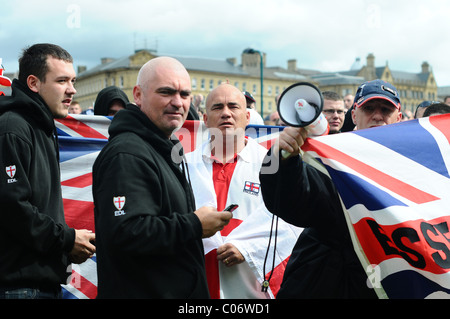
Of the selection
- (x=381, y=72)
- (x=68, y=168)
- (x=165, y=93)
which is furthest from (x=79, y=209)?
(x=381, y=72)

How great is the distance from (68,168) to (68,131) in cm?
75

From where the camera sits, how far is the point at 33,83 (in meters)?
3.98

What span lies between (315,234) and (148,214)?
3.77 feet

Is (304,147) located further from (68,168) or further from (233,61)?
(233,61)

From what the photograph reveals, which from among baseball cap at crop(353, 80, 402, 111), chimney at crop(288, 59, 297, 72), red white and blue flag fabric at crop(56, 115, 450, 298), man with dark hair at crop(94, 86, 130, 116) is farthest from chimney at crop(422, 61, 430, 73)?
red white and blue flag fabric at crop(56, 115, 450, 298)

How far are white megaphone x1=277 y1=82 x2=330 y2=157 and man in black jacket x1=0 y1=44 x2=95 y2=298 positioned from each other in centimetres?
158

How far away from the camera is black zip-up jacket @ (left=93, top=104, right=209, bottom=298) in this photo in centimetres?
291

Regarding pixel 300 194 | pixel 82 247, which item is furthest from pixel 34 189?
pixel 300 194

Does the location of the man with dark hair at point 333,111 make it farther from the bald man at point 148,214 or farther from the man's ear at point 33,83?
the bald man at point 148,214

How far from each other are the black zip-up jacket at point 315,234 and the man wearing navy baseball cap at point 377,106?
0.92 meters

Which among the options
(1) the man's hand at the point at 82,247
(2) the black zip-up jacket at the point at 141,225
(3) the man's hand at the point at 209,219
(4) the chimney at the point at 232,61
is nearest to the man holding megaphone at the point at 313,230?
(3) the man's hand at the point at 209,219

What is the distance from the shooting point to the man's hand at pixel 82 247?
378 centimetres

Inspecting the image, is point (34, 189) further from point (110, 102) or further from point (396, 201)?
point (110, 102)

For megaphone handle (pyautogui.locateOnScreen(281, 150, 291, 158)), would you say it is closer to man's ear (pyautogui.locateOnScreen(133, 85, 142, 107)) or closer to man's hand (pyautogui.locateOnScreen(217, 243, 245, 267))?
man's ear (pyautogui.locateOnScreen(133, 85, 142, 107))
